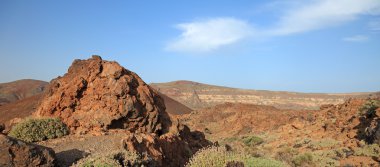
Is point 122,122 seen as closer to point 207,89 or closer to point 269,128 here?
point 269,128

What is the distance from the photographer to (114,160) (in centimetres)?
723

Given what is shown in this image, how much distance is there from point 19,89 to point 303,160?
68.8 meters

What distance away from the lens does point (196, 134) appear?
623 inches

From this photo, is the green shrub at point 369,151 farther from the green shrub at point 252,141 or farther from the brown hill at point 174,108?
the brown hill at point 174,108

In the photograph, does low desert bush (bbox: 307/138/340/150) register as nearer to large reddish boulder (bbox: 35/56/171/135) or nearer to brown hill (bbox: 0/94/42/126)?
large reddish boulder (bbox: 35/56/171/135)

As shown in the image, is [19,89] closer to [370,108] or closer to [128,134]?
[370,108]

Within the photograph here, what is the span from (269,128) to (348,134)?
10.4 meters

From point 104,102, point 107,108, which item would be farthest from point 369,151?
Answer: point 104,102

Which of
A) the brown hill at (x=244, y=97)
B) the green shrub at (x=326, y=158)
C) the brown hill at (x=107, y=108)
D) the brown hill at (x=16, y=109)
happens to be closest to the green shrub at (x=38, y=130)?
the brown hill at (x=107, y=108)

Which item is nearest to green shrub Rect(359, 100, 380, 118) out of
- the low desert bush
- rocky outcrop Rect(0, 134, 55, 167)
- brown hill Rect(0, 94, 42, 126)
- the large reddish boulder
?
the low desert bush

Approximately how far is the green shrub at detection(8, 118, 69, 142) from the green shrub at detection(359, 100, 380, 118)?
17.8 meters

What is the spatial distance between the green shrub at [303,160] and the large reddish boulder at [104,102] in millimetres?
6076

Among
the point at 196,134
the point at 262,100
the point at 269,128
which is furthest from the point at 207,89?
the point at 196,134

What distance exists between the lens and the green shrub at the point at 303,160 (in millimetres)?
15898
